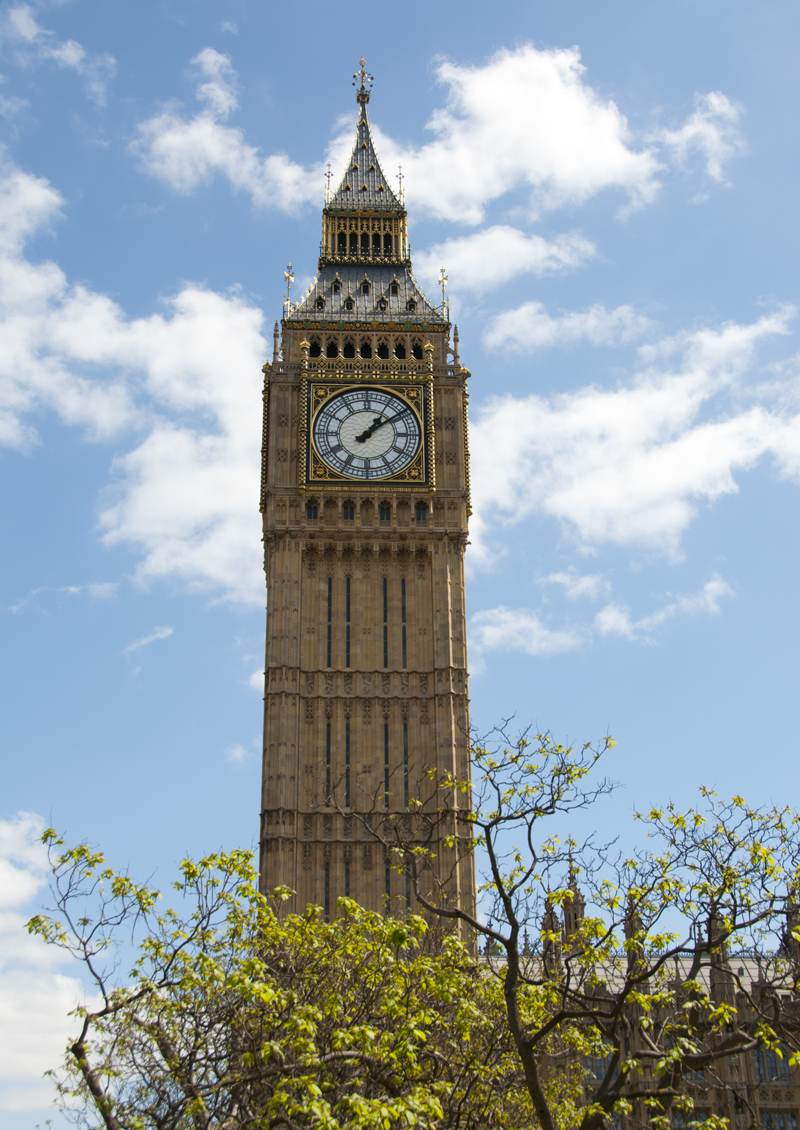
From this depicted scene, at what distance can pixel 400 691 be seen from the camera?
5672 centimetres

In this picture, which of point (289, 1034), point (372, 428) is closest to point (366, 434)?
point (372, 428)

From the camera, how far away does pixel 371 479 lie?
2354 inches

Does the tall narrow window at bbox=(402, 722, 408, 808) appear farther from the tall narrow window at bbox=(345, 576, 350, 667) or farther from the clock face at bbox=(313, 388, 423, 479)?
the clock face at bbox=(313, 388, 423, 479)

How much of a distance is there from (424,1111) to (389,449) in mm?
45405

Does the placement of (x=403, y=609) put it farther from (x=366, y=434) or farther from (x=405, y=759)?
(x=366, y=434)

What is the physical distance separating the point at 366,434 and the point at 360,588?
7600 mm

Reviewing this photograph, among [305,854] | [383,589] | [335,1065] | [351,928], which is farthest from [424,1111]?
[383,589]

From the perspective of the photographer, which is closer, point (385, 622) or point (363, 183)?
point (385, 622)

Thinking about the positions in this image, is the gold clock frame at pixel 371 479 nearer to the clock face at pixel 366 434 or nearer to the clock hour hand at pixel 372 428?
the clock face at pixel 366 434

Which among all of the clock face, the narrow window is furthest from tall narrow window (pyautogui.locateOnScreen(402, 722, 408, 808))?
the clock face

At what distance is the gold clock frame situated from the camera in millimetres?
59562

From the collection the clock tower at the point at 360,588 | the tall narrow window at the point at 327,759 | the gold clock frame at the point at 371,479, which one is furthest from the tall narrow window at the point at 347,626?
the gold clock frame at the point at 371,479

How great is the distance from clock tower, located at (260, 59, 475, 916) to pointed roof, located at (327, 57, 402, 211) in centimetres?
894

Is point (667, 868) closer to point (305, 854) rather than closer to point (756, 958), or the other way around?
point (756, 958)
